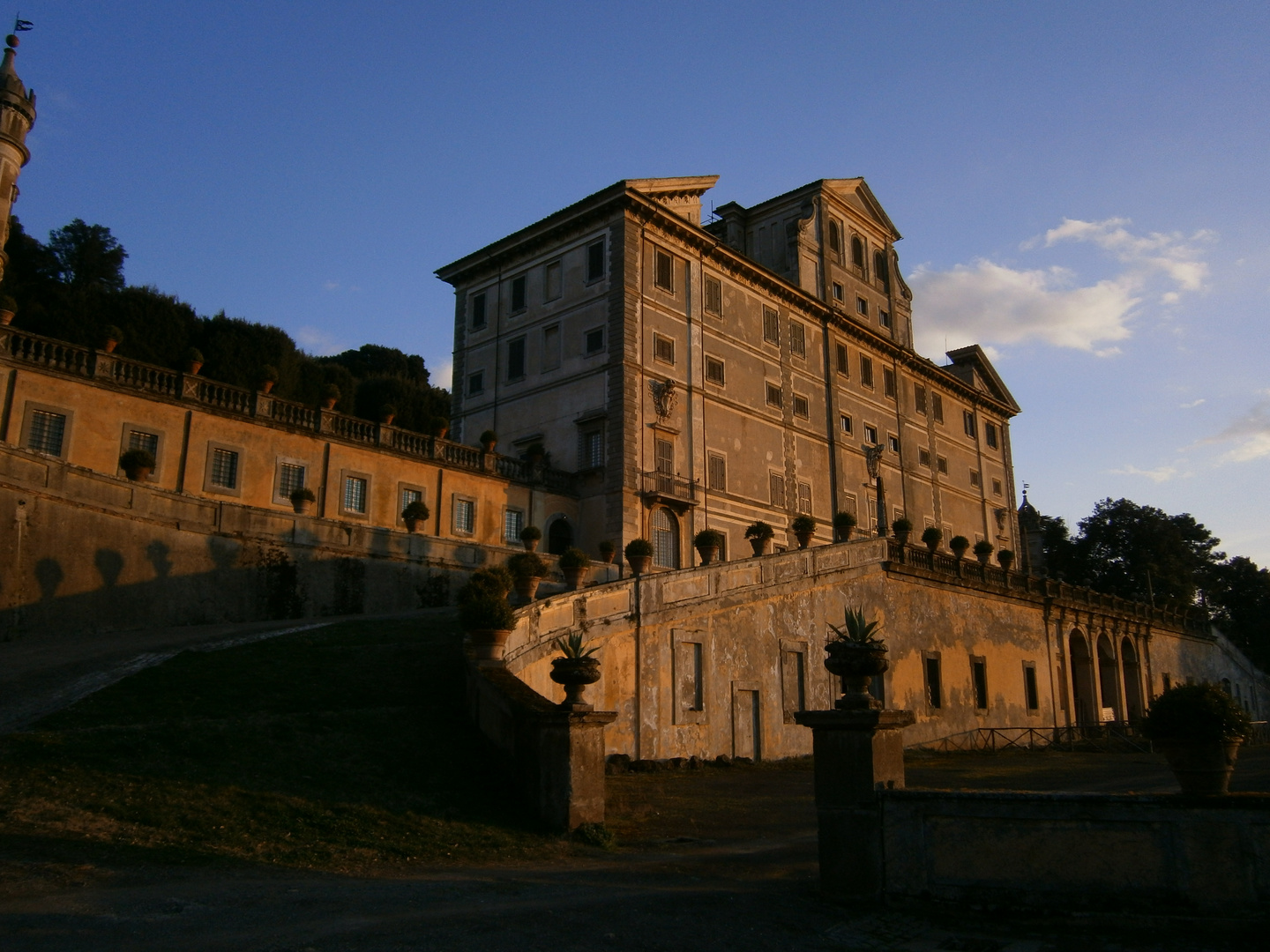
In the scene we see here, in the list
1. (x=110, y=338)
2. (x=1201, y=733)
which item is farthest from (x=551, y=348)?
(x=1201, y=733)

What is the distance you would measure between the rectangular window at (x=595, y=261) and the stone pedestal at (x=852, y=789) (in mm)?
31456

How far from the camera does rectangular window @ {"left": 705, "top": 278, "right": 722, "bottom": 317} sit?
1658 inches

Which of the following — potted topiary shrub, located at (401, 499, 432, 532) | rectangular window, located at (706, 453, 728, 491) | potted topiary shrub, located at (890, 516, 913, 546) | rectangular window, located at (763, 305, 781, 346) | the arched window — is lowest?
potted topiary shrub, located at (401, 499, 432, 532)

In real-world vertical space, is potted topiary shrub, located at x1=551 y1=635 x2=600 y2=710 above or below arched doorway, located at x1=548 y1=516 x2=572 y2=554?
below

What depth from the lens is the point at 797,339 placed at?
47125mm

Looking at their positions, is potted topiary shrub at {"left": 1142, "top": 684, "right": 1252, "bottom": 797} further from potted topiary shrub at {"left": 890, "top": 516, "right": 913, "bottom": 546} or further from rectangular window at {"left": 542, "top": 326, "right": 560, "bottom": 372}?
rectangular window at {"left": 542, "top": 326, "right": 560, "bottom": 372}

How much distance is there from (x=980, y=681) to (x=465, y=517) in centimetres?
2036

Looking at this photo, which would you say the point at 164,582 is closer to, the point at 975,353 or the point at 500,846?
the point at 500,846

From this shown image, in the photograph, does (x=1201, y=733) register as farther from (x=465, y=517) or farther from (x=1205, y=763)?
(x=465, y=517)

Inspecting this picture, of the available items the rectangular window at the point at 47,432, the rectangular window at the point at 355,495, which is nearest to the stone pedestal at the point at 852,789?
the rectangular window at the point at 47,432

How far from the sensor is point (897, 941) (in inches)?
309

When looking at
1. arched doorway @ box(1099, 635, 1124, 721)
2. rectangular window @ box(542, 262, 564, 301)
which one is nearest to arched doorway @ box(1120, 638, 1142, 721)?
arched doorway @ box(1099, 635, 1124, 721)

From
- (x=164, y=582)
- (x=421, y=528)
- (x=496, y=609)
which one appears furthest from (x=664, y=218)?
(x=496, y=609)

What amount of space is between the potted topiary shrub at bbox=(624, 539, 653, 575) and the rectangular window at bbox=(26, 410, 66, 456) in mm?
14688
